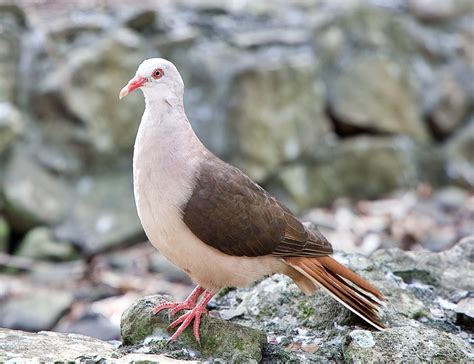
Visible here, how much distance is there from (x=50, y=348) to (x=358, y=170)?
174 inches

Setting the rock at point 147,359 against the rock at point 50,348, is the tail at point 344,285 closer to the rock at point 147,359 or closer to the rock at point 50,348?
the rock at point 147,359

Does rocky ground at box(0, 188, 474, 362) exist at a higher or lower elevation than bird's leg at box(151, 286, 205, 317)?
lower

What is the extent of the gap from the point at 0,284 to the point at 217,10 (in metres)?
3.13

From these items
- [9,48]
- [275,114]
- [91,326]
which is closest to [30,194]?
[9,48]

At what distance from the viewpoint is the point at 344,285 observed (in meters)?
3.19

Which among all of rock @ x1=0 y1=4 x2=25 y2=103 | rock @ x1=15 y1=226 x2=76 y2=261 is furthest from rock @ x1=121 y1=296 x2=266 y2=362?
rock @ x1=0 y1=4 x2=25 y2=103

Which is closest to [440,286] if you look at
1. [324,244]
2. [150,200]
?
[324,244]

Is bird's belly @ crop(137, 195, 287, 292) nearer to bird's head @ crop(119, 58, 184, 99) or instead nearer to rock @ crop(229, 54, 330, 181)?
bird's head @ crop(119, 58, 184, 99)

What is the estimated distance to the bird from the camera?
305cm

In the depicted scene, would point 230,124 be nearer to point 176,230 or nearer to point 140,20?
point 140,20

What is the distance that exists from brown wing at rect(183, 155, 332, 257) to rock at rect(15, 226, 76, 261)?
274 centimetres

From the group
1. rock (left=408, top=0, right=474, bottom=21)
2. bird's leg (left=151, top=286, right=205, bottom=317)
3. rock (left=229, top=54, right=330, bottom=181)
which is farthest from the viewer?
rock (left=408, top=0, right=474, bottom=21)

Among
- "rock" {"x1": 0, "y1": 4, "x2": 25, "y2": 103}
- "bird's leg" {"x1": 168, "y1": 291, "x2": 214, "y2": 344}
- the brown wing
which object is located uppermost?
"rock" {"x1": 0, "y1": 4, "x2": 25, "y2": 103}

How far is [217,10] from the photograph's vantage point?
269 inches
